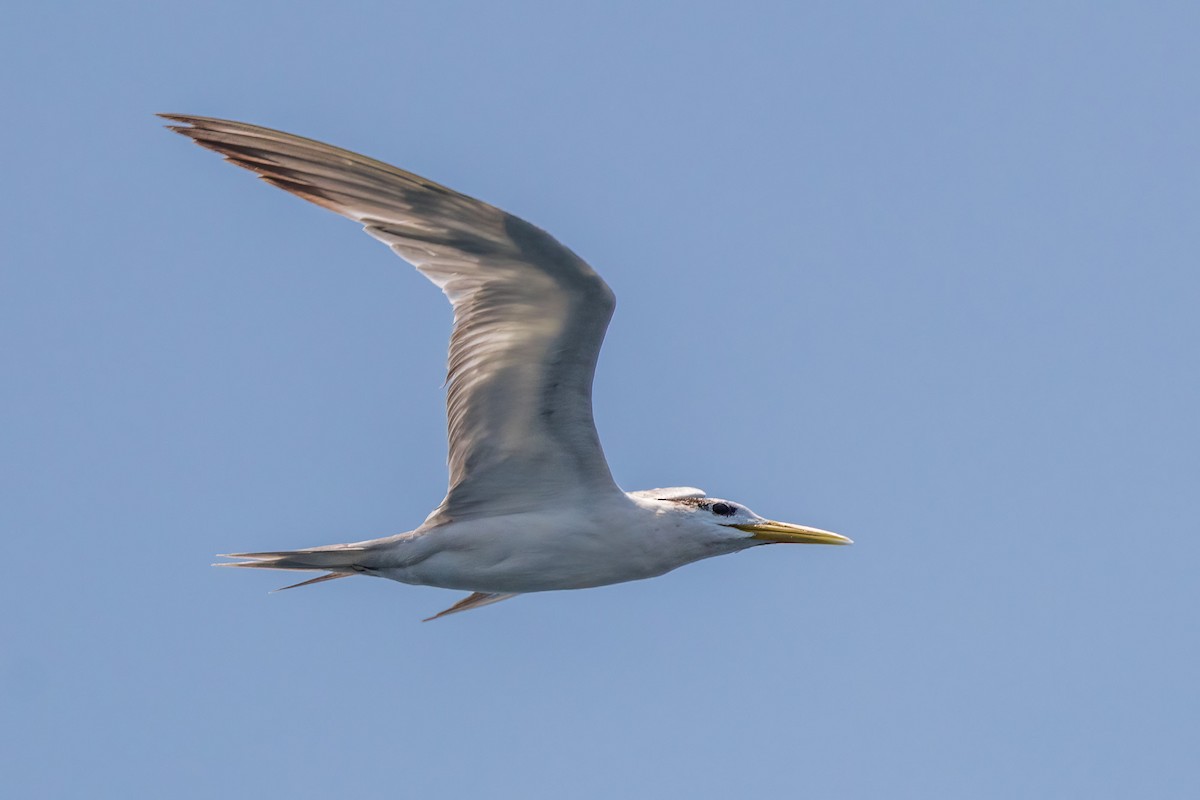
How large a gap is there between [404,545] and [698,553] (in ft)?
8.46

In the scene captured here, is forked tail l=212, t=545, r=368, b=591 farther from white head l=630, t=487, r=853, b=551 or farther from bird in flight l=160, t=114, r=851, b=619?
white head l=630, t=487, r=853, b=551

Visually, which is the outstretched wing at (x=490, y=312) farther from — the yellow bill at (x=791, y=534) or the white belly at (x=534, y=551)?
the yellow bill at (x=791, y=534)

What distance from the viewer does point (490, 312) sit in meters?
13.2

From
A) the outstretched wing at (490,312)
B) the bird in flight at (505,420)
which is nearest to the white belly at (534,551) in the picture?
the bird in flight at (505,420)

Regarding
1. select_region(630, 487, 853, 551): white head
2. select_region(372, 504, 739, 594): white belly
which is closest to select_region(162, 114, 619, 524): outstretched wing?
select_region(372, 504, 739, 594): white belly

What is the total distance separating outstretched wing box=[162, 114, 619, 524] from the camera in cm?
1255

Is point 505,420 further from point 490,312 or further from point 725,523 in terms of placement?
point 725,523

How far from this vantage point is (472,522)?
547 inches

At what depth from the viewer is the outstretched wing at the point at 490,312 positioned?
12547 mm

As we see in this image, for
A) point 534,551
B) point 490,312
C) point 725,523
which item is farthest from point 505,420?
point 725,523

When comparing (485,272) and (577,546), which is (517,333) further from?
(577,546)

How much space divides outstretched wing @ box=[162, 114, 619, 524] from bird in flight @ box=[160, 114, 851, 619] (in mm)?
11

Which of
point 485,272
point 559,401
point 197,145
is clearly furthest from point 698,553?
point 197,145

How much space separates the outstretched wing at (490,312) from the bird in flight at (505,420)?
1 cm
